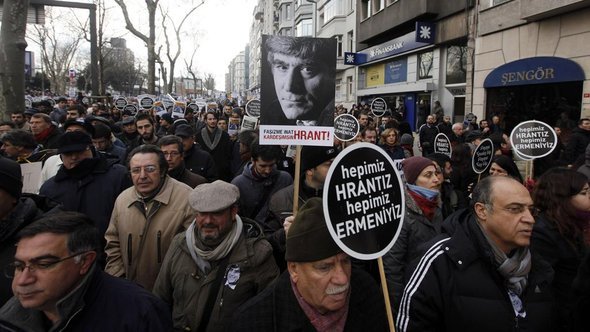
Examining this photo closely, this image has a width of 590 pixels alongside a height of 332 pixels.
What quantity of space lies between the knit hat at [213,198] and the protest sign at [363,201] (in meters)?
0.91

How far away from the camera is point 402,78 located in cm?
2436

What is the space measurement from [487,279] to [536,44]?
45.0 feet

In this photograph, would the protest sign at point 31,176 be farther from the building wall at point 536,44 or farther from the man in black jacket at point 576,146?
the building wall at point 536,44

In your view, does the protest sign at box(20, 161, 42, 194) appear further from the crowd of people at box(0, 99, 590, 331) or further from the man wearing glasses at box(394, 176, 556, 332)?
the man wearing glasses at box(394, 176, 556, 332)

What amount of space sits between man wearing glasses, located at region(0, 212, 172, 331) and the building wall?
41.0ft

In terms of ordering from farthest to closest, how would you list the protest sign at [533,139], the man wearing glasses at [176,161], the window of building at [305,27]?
the window of building at [305,27] → the protest sign at [533,139] → the man wearing glasses at [176,161]

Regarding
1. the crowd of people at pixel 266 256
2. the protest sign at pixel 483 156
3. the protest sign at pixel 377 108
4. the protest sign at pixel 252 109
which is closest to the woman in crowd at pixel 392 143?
the protest sign at pixel 483 156

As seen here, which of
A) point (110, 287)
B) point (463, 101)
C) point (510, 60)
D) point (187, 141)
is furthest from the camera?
point (463, 101)

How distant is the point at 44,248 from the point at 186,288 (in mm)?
966

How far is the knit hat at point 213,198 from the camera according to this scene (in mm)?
2625

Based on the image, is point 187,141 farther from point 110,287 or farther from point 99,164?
Answer: point 110,287

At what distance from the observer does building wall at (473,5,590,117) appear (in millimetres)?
11906

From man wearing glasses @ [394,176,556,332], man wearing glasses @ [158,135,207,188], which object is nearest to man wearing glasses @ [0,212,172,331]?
man wearing glasses @ [394,176,556,332]

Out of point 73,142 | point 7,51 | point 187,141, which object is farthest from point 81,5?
point 73,142
